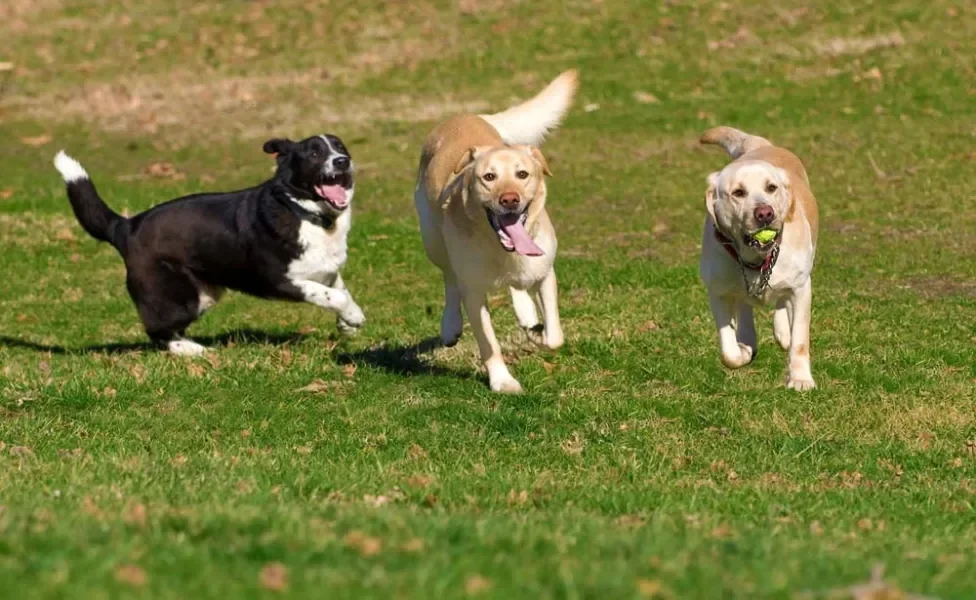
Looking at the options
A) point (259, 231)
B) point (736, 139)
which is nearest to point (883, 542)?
point (736, 139)

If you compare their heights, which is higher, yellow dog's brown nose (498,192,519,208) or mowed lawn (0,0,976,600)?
yellow dog's brown nose (498,192,519,208)

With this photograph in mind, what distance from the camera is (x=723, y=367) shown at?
30.9ft

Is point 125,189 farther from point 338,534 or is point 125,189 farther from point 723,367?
point 338,534

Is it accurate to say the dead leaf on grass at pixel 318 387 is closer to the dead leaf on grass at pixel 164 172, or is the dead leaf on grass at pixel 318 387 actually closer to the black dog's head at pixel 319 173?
the black dog's head at pixel 319 173

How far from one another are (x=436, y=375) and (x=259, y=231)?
1.69 meters

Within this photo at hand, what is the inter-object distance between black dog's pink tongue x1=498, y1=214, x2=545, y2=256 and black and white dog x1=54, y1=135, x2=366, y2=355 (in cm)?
201

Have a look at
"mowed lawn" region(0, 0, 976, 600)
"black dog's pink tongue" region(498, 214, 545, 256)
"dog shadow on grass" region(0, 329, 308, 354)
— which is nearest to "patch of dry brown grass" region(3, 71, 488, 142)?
"mowed lawn" region(0, 0, 976, 600)

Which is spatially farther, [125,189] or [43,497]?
[125,189]

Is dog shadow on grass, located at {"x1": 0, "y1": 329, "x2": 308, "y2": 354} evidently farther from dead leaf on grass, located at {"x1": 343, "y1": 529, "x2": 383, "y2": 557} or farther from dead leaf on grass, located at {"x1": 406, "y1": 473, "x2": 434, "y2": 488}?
dead leaf on grass, located at {"x1": 343, "y1": 529, "x2": 383, "y2": 557}

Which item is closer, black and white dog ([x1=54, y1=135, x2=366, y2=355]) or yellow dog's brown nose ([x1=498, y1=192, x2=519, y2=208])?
yellow dog's brown nose ([x1=498, y1=192, x2=519, y2=208])

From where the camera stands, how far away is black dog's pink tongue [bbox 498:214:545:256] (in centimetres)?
848

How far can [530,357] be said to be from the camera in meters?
9.83

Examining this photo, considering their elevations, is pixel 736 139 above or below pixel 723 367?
above

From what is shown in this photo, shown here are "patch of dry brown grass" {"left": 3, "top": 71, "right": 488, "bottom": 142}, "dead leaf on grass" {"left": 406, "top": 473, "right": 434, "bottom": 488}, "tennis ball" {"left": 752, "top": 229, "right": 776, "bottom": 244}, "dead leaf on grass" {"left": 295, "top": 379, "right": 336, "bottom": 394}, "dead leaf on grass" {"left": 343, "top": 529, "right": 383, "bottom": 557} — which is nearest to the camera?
"dead leaf on grass" {"left": 343, "top": 529, "right": 383, "bottom": 557}
